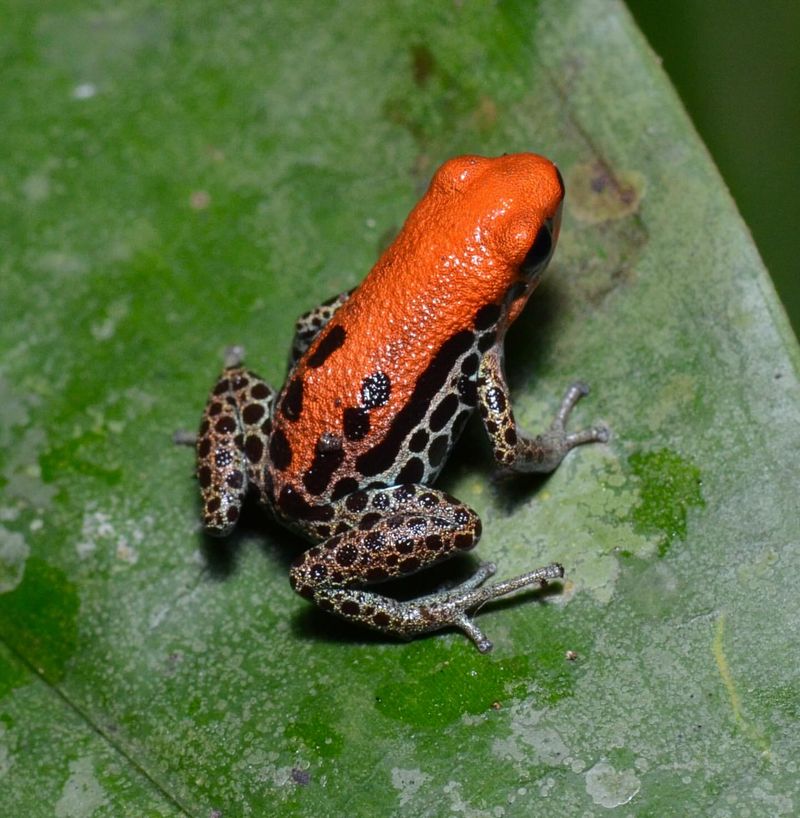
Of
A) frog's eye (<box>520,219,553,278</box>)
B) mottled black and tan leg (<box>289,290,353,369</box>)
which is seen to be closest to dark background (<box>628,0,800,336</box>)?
frog's eye (<box>520,219,553,278</box>)

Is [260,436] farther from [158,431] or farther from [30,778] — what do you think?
[30,778]

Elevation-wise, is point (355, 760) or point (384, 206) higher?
point (384, 206)

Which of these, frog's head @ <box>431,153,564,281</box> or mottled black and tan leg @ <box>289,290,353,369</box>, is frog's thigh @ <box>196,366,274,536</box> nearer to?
mottled black and tan leg @ <box>289,290,353,369</box>

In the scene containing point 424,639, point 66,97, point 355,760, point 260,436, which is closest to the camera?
point 355,760

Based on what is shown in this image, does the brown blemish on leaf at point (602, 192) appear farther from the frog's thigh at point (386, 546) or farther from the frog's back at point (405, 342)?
the frog's thigh at point (386, 546)

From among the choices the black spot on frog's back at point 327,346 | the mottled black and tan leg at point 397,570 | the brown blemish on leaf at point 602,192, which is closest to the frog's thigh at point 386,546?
the mottled black and tan leg at point 397,570

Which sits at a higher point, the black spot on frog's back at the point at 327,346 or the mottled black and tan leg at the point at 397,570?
the black spot on frog's back at the point at 327,346

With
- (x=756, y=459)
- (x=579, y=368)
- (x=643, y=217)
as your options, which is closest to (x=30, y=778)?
(x=579, y=368)
